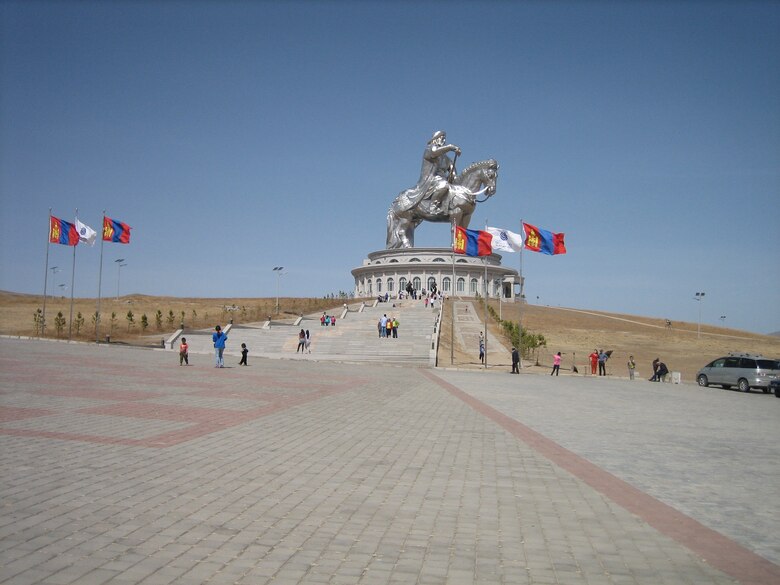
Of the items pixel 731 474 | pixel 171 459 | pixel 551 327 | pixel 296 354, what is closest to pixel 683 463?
pixel 731 474

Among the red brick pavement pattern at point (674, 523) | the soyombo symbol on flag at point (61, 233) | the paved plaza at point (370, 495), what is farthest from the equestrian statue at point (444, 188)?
the red brick pavement pattern at point (674, 523)

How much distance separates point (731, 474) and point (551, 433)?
324 cm

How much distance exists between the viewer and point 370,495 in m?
6.48

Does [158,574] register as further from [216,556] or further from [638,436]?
[638,436]

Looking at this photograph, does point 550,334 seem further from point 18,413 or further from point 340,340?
point 18,413

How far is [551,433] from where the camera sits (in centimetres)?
1097

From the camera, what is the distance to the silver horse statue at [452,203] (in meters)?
68.0

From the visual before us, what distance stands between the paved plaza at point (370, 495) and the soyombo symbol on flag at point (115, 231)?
A: 2659cm

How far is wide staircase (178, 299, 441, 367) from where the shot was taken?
32.7 metres

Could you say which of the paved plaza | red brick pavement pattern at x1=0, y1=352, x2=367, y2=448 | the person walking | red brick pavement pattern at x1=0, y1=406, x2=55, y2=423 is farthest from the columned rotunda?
red brick pavement pattern at x1=0, y1=406, x2=55, y2=423

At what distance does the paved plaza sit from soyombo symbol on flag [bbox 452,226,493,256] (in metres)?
19.9

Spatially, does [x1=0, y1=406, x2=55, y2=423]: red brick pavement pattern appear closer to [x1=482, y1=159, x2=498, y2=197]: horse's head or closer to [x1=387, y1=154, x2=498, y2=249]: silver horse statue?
[x1=387, y1=154, x2=498, y2=249]: silver horse statue

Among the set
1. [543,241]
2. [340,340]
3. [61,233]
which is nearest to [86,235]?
[61,233]

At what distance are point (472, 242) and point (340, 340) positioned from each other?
9318 mm
